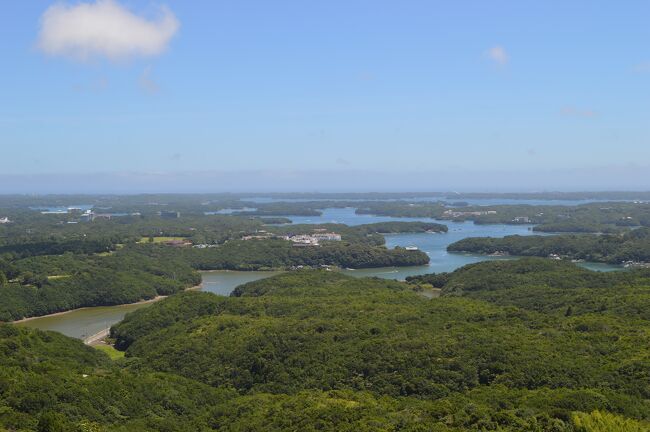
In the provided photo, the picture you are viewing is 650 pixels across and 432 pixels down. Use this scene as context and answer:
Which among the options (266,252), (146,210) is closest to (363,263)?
(266,252)

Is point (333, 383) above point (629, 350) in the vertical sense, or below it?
below

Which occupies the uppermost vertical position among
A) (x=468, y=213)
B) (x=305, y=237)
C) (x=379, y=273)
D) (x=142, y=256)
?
(x=468, y=213)

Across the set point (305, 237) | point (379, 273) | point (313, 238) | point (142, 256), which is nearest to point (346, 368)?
point (379, 273)

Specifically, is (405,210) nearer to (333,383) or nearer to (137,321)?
(137,321)

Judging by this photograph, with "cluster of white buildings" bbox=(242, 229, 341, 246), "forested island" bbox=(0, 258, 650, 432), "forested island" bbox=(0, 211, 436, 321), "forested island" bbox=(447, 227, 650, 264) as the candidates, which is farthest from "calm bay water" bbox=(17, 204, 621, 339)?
"cluster of white buildings" bbox=(242, 229, 341, 246)

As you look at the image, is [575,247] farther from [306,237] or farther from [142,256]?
[142,256]

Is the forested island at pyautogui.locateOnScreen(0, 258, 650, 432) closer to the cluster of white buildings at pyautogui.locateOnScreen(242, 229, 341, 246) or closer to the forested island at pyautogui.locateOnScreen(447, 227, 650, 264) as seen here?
the forested island at pyautogui.locateOnScreen(447, 227, 650, 264)

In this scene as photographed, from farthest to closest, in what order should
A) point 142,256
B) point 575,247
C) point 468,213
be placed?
point 468,213
point 575,247
point 142,256
